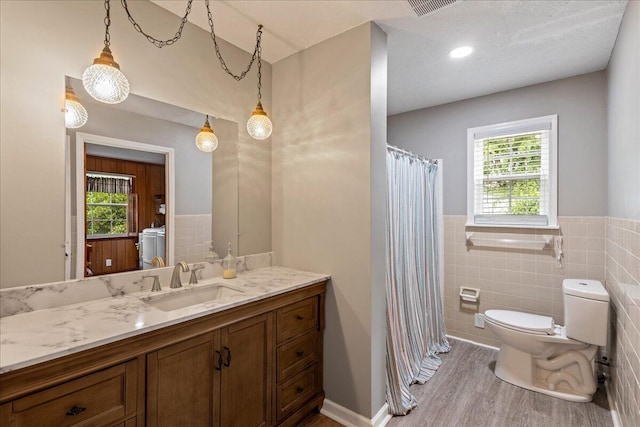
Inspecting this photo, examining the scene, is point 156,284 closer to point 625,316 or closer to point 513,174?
point 625,316

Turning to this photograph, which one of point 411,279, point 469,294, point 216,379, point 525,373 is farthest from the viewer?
point 469,294

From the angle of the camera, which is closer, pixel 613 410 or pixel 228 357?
pixel 228 357

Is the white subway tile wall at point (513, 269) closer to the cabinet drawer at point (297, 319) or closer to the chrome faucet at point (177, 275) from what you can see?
the cabinet drawer at point (297, 319)

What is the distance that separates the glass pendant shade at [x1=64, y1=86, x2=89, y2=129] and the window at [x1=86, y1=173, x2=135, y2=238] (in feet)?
0.82

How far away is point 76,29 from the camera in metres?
1.50

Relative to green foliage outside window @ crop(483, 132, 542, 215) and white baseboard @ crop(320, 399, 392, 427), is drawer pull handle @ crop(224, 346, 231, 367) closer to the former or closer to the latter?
white baseboard @ crop(320, 399, 392, 427)

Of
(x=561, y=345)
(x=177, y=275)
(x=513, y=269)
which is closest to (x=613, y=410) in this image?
(x=561, y=345)

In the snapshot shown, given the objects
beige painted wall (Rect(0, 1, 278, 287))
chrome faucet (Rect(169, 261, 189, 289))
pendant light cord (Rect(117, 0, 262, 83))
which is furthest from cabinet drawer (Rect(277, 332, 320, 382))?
pendant light cord (Rect(117, 0, 262, 83))

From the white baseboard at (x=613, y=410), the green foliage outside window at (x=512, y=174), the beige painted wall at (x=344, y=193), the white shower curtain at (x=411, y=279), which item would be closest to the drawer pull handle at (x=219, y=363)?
the beige painted wall at (x=344, y=193)

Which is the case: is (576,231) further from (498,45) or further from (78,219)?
(78,219)

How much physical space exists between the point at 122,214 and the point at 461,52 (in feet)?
8.27

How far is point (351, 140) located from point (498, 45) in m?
1.28

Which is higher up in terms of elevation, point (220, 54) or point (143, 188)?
point (220, 54)

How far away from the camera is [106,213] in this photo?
163 centimetres
